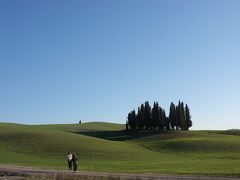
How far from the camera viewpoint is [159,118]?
15338 centimetres

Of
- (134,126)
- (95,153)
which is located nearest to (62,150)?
(95,153)

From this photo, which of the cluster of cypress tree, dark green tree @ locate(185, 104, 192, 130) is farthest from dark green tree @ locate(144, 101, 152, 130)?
dark green tree @ locate(185, 104, 192, 130)

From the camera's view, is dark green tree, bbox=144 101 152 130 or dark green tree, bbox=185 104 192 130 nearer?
dark green tree, bbox=144 101 152 130

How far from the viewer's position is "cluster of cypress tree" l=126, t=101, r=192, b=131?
153750 mm

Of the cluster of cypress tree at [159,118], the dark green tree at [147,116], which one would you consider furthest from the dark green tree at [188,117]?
the dark green tree at [147,116]

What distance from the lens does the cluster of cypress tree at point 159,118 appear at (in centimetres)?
15375

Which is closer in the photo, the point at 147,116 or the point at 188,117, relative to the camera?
the point at 147,116

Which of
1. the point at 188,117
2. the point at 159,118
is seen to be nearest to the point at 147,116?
the point at 159,118

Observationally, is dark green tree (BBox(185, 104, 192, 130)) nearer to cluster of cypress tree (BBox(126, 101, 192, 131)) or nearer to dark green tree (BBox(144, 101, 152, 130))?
cluster of cypress tree (BBox(126, 101, 192, 131))

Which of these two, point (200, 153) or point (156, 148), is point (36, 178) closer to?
point (200, 153)

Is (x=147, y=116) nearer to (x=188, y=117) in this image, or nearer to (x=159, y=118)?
(x=159, y=118)

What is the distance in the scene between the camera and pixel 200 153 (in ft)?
297

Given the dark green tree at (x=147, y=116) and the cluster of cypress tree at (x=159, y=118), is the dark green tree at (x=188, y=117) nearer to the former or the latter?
the cluster of cypress tree at (x=159, y=118)

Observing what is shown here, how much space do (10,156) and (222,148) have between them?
3953 centimetres
